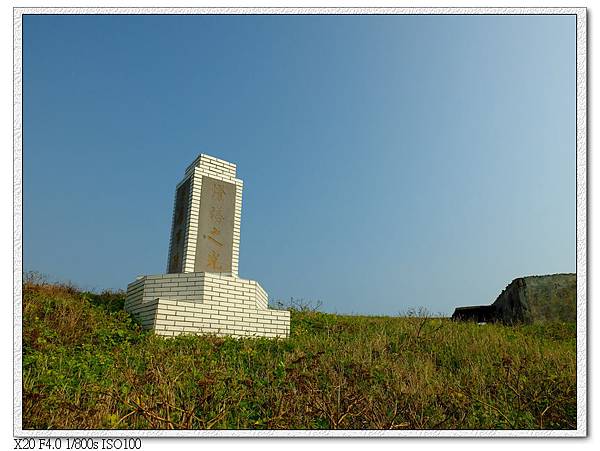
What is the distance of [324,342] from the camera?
789 centimetres

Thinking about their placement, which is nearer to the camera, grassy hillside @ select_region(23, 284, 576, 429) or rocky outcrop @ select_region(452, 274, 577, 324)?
grassy hillside @ select_region(23, 284, 576, 429)

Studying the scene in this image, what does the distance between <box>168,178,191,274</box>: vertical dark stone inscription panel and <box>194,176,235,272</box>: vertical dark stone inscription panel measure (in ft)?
1.09

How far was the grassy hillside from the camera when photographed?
14.1ft

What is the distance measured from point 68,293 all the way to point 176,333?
343cm

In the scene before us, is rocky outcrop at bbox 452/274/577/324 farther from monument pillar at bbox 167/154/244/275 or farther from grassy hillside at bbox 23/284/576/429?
monument pillar at bbox 167/154/244/275

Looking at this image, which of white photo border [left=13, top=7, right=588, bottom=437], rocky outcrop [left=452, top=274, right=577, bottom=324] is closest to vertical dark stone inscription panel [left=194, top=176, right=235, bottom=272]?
white photo border [left=13, top=7, right=588, bottom=437]

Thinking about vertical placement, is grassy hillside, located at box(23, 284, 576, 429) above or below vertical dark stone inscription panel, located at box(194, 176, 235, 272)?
below

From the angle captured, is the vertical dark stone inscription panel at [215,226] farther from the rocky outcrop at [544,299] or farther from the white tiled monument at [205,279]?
the rocky outcrop at [544,299]

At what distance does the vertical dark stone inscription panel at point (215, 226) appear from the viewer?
9.76m

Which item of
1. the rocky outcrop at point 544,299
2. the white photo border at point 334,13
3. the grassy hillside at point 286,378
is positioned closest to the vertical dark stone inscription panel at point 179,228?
the grassy hillside at point 286,378

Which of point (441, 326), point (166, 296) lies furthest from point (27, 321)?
point (441, 326)

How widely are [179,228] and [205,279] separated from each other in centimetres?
162

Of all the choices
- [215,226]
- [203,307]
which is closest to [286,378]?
[203,307]
